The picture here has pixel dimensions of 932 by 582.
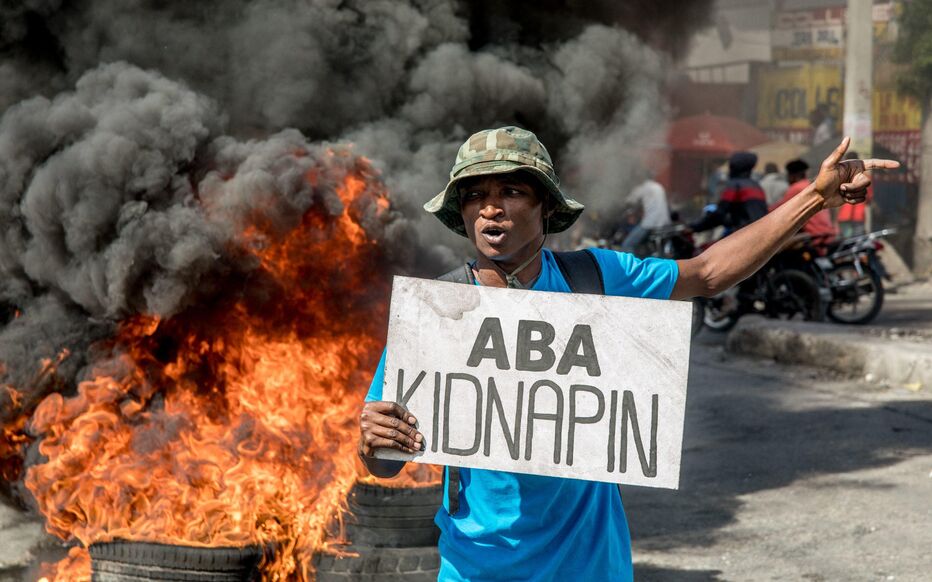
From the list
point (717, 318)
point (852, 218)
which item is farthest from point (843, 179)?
point (852, 218)

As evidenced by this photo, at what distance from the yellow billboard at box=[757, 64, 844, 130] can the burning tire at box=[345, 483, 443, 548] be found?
23072 millimetres

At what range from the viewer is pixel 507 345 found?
2.41 meters

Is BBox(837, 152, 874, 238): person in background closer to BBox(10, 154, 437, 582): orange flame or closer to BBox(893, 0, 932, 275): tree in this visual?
BBox(893, 0, 932, 275): tree

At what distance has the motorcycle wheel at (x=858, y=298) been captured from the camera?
1138 cm

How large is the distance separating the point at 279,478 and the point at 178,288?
1331 millimetres

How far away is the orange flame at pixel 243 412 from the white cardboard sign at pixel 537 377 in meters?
2.14

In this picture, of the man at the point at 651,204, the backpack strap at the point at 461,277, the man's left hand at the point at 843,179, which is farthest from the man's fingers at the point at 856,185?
the man at the point at 651,204

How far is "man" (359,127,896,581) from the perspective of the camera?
2.41 meters

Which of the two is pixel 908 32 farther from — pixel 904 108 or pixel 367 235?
pixel 367 235

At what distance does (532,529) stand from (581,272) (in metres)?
0.55

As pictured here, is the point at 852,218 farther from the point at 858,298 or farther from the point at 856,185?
the point at 856,185

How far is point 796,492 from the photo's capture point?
19.8 feet

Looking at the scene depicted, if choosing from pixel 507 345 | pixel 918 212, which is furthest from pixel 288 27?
pixel 918 212

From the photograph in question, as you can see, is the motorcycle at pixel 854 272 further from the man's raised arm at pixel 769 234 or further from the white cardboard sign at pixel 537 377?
the white cardboard sign at pixel 537 377
